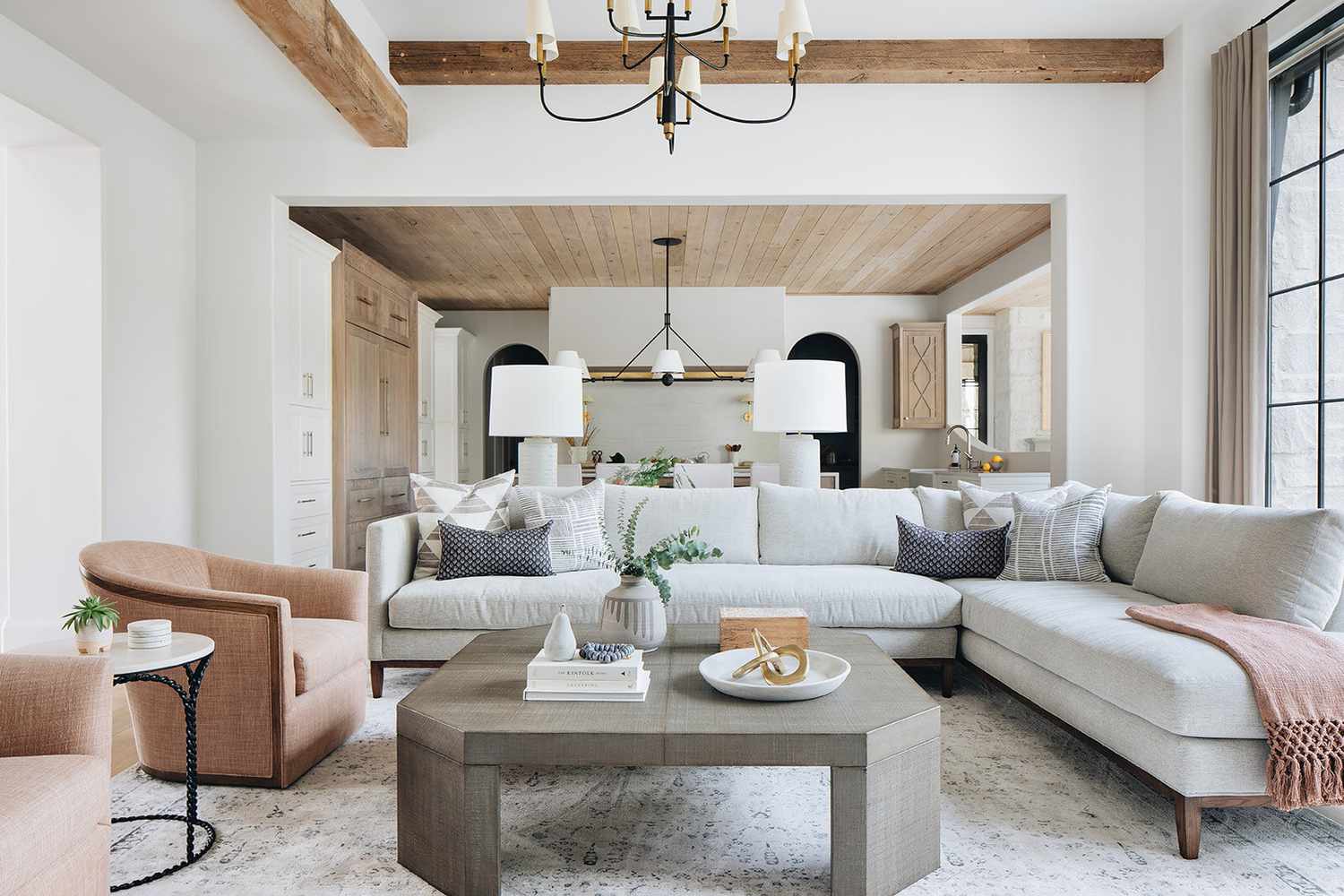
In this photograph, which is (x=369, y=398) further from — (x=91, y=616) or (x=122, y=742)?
(x=91, y=616)

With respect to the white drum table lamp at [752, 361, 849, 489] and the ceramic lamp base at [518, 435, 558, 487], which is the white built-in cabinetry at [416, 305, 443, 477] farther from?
the white drum table lamp at [752, 361, 849, 489]

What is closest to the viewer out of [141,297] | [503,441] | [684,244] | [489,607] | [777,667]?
[777,667]

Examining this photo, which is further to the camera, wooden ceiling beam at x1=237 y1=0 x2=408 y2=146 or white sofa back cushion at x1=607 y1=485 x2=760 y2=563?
white sofa back cushion at x1=607 y1=485 x2=760 y2=563

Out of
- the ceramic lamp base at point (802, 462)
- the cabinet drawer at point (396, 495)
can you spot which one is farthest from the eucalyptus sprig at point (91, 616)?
the cabinet drawer at point (396, 495)

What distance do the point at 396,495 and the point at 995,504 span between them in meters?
4.69

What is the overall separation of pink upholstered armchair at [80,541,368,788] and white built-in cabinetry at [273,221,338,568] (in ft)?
7.00

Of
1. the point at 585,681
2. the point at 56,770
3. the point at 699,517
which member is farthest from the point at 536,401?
the point at 56,770

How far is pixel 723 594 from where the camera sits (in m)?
3.28

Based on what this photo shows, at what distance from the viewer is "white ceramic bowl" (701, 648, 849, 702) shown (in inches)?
75.9

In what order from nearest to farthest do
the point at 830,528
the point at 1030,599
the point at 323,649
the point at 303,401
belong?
the point at 323,649, the point at 1030,599, the point at 830,528, the point at 303,401

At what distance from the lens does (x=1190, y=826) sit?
6.48ft

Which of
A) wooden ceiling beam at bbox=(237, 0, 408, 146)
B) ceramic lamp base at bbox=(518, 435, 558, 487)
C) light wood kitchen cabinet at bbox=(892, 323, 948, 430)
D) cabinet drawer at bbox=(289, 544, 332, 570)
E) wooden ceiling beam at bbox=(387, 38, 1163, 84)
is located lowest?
cabinet drawer at bbox=(289, 544, 332, 570)

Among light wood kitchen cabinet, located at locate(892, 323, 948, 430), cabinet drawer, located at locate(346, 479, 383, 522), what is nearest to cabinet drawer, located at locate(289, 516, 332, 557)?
cabinet drawer, located at locate(346, 479, 383, 522)

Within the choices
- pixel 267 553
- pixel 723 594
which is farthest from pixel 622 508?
pixel 267 553
